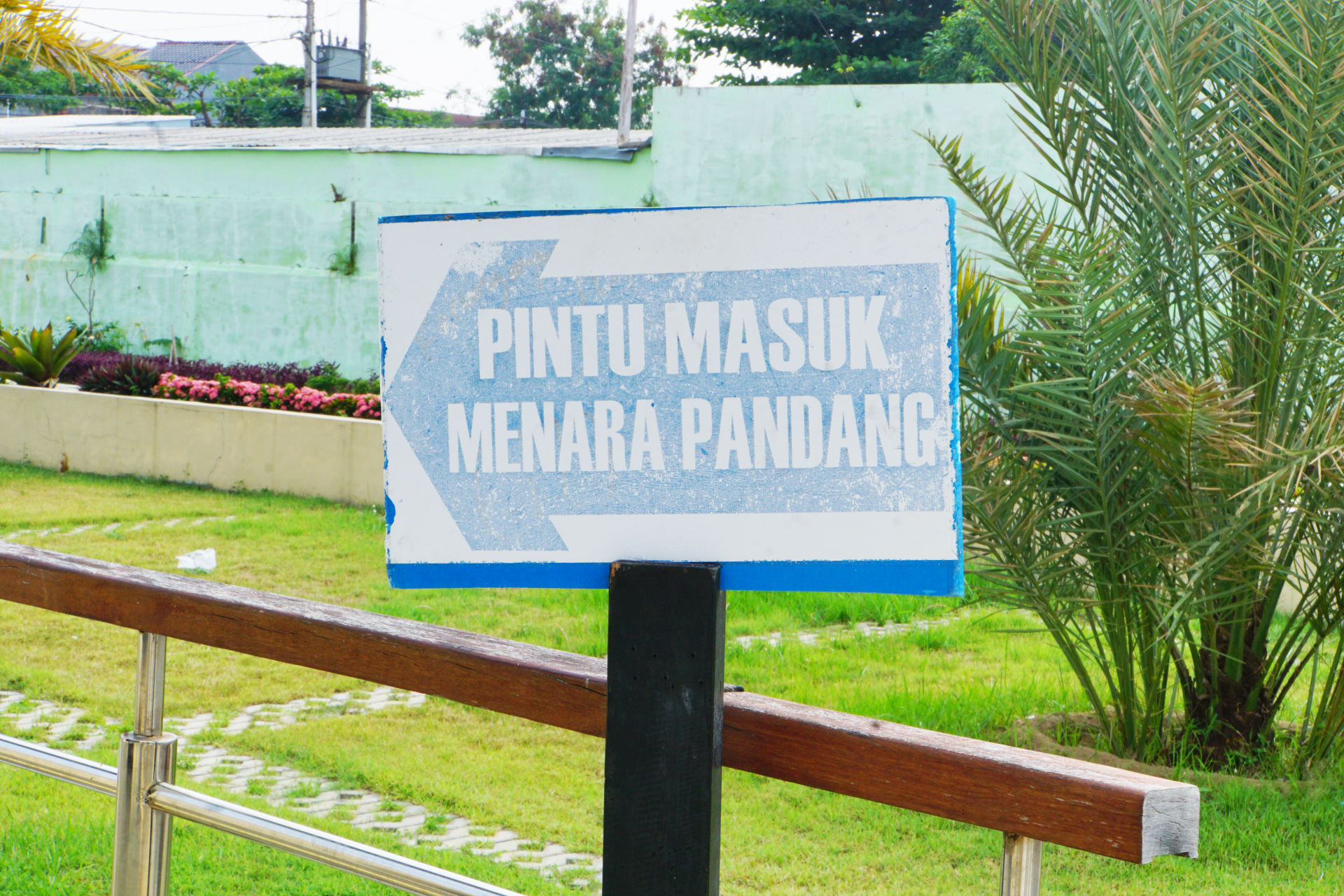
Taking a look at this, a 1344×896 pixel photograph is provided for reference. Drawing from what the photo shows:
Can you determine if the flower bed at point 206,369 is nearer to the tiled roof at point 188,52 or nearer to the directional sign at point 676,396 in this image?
the directional sign at point 676,396

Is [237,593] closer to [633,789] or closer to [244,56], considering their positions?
[633,789]

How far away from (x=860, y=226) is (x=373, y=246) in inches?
526

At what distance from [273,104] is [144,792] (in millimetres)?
40470

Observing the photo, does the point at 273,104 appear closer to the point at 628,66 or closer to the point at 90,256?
the point at 628,66

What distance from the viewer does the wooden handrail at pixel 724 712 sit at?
1.07m

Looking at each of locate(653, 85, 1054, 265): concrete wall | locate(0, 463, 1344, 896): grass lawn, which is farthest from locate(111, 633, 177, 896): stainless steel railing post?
locate(653, 85, 1054, 265): concrete wall

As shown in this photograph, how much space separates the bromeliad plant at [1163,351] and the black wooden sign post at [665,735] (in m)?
2.57

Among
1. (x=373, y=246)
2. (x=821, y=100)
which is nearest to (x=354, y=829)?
(x=821, y=100)

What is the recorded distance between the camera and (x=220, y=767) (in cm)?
438

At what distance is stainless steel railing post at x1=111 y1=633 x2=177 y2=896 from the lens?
184 cm

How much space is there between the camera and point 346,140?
1769 centimetres

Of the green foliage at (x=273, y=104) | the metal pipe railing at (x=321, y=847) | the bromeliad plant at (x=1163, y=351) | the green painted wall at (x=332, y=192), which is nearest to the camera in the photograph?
the metal pipe railing at (x=321, y=847)

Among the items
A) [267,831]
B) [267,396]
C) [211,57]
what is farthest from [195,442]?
[211,57]

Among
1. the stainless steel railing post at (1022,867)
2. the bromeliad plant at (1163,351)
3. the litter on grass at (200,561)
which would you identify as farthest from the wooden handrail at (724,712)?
the litter on grass at (200,561)
